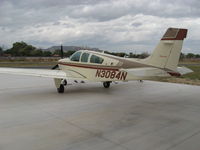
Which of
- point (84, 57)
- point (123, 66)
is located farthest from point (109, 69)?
point (84, 57)

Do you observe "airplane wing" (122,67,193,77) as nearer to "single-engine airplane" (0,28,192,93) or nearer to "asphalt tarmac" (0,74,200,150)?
"single-engine airplane" (0,28,192,93)

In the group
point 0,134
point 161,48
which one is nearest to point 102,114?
point 0,134

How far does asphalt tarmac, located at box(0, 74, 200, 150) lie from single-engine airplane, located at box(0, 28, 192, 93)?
103 cm

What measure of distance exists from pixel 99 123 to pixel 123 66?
150 inches

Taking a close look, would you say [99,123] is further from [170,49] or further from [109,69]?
[170,49]

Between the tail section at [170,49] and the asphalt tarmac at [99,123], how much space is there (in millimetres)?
1340

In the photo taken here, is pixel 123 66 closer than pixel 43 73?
Yes

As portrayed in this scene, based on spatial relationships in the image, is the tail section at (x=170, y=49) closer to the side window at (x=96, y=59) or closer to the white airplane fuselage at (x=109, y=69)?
the white airplane fuselage at (x=109, y=69)

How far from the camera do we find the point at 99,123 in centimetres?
502

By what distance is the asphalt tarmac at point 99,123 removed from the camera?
3816mm

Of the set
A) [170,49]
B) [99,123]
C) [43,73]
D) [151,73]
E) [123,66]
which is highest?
[170,49]

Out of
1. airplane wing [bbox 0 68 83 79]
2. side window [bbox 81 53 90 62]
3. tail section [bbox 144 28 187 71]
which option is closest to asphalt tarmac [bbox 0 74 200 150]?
airplane wing [bbox 0 68 83 79]

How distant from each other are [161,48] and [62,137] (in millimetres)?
5130

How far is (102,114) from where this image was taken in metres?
5.80
